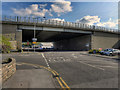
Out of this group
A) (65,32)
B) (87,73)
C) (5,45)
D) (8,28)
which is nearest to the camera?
(87,73)

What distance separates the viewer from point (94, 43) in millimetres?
37031

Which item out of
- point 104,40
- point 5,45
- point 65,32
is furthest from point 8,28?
point 104,40

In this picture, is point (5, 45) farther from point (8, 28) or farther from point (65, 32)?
point (65, 32)

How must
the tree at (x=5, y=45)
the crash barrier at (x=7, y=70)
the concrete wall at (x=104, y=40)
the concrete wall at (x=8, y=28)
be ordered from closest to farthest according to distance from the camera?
1. the crash barrier at (x=7, y=70)
2. the tree at (x=5, y=45)
3. the concrete wall at (x=8, y=28)
4. the concrete wall at (x=104, y=40)

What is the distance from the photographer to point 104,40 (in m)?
39.8

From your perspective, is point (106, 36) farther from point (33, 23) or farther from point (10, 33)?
point (10, 33)

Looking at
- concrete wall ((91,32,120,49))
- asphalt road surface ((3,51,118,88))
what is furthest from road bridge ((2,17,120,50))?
asphalt road surface ((3,51,118,88))

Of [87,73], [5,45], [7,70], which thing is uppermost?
[5,45]

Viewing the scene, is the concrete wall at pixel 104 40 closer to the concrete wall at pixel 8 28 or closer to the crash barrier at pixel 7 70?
the concrete wall at pixel 8 28

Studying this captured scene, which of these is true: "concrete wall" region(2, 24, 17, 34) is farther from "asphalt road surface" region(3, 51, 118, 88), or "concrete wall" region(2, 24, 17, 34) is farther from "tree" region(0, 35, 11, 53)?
"asphalt road surface" region(3, 51, 118, 88)

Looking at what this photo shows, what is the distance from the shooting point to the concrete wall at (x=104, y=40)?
37.4m

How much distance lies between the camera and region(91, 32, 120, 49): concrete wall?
1471 inches

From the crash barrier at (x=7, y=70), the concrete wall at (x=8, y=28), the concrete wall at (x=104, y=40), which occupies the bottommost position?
the crash barrier at (x=7, y=70)

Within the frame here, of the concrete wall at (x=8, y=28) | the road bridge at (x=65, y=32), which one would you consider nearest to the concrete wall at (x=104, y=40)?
the road bridge at (x=65, y=32)
